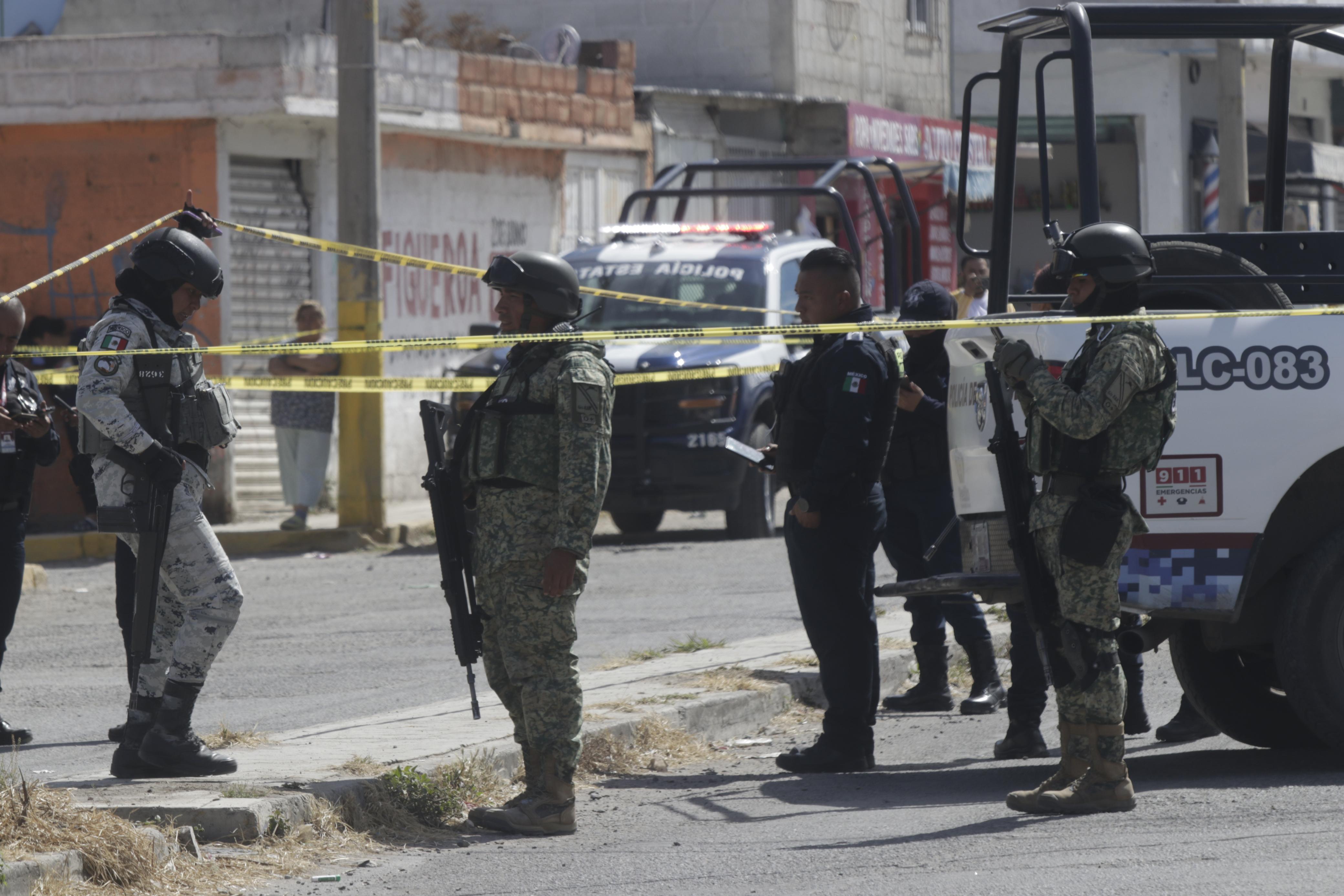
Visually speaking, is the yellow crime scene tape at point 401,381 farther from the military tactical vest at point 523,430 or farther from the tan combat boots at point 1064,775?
the tan combat boots at point 1064,775

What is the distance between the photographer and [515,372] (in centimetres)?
593

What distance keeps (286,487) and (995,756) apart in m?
8.88

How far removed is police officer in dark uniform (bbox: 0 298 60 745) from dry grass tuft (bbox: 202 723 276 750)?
3.73 ft

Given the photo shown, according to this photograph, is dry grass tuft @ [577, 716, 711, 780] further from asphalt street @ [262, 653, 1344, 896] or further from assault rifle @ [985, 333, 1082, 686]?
assault rifle @ [985, 333, 1082, 686]

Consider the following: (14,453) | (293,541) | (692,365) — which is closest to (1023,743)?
(14,453)

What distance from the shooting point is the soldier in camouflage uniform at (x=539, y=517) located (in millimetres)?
5754

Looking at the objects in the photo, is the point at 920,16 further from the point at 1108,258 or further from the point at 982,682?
the point at 1108,258

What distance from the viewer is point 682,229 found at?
14.6 m

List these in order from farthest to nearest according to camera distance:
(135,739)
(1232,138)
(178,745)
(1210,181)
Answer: (1210,181) → (1232,138) → (135,739) → (178,745)

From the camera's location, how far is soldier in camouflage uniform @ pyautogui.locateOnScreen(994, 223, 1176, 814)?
5754 millimetres

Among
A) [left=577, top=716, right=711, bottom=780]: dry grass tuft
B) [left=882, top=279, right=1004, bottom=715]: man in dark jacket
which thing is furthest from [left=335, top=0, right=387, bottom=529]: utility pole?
[left=577, top=716, right=711, bottom=780]: dry grass tuft

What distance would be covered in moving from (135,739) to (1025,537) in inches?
116

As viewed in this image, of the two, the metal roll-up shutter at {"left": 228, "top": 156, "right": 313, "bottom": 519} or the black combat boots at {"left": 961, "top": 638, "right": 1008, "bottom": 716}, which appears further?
the metal roll-up shutter at {"left": 228, "top": 156, "right": 313, "bottom": 519}

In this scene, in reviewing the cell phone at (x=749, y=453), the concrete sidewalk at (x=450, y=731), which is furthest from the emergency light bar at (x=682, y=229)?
the cell phone at (x=749, y=453)
